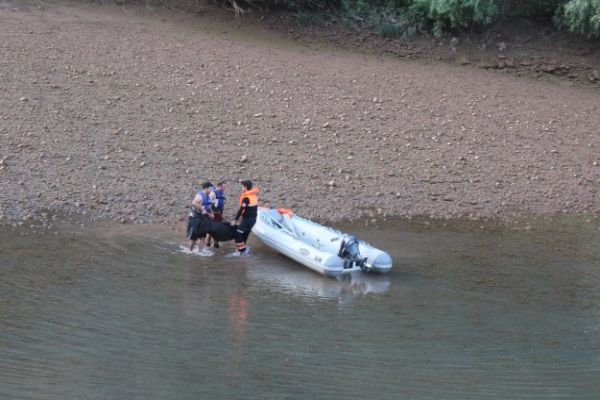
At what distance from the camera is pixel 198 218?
14141 mm

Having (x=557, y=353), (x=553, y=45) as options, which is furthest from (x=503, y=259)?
(x=553, y=45)

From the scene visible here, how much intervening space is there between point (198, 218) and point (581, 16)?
13467mm

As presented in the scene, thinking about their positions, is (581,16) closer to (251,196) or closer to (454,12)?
(454,12)

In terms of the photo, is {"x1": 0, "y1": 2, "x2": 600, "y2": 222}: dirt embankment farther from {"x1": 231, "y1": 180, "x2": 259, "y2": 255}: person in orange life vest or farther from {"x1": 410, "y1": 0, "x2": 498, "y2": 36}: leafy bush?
{"x1": 231, "y1": 180, "x2": 259, "y2": 255}: person in orange life vest

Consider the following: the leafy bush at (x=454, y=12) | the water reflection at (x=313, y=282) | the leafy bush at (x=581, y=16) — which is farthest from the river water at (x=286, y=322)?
the leafy bush at (x=454, y=12)

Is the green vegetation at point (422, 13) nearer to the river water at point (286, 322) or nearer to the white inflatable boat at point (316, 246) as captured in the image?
the river water at point (286, 322)

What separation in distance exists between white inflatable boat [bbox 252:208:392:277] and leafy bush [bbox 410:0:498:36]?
35.6 ft

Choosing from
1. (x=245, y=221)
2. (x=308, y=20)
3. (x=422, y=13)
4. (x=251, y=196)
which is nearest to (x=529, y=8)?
(x=422, y=13)

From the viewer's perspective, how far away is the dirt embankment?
16.9 m

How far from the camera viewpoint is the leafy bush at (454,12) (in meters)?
23.6

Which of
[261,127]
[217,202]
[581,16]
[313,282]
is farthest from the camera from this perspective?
[581,16]

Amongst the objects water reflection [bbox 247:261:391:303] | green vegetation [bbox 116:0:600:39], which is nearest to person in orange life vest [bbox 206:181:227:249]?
water reflection [bbox 247:261:391:303]

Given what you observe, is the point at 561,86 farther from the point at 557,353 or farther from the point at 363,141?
the point at 557,353

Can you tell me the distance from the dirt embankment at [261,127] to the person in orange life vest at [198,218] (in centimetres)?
162
